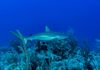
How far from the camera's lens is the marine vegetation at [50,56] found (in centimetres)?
577

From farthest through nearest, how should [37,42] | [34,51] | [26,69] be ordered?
[37,42], [34,51], [26,69]

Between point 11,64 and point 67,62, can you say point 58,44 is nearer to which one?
point 67,62

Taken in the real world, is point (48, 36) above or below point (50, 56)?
above

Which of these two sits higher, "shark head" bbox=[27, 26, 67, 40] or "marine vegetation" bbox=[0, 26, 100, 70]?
"shark head" bbox=[27, 26, 67, 40]

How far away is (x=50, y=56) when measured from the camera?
6211 millimetres

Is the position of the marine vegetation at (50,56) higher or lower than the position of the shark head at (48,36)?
lower

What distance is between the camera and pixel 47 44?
6.89 meters

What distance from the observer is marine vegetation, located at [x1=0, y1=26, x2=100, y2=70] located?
5.77m

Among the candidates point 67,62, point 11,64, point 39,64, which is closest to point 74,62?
point 67,62

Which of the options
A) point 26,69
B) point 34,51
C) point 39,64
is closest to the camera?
point 26,69

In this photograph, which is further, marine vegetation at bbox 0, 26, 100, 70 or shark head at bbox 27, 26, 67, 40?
shark head at bbox 27, 26, 67, 40

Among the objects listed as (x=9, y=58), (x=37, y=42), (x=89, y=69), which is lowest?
(x=89, y=69)

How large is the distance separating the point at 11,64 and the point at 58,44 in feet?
4.42

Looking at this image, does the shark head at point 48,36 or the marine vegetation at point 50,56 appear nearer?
the marine vegetation at point 50,56
